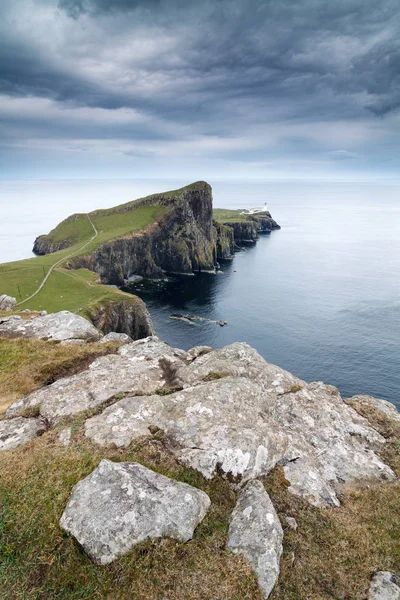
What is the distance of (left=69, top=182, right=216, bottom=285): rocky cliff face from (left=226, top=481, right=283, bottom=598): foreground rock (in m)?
121

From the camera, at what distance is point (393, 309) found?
337 ft

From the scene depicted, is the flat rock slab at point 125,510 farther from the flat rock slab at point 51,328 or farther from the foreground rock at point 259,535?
the flat rock slab at point 51,328

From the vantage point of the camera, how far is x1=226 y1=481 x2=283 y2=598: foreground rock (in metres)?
10.2

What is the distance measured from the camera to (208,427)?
1498 centimetres

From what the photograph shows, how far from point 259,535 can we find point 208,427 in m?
4.77

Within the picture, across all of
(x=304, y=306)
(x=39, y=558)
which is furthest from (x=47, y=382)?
(x=304, y=306)

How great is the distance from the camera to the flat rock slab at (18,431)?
14.9 m

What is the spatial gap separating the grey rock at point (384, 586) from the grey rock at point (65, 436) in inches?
495

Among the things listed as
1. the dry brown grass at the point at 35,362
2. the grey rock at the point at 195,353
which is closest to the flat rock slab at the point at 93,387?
the dry brown grass at the point at 35,362

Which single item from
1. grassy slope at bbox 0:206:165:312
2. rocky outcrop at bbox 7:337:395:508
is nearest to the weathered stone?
rocky outcrop at bbox 7:337:395:508

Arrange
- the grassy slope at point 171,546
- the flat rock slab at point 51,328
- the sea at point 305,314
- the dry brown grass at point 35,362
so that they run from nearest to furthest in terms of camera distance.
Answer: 1. the grassy slope at point 171,546
2. the dry brown grass at point 35,362
3. the flat rock slab at point 51,328
4. the sea at point 305,314

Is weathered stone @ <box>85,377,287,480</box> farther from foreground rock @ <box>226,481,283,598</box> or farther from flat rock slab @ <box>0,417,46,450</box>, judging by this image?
flat rock slab @ <box>0,417,46,450</box>

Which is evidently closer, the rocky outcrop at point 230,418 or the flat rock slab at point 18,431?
the rocky outcrop at point 230,418

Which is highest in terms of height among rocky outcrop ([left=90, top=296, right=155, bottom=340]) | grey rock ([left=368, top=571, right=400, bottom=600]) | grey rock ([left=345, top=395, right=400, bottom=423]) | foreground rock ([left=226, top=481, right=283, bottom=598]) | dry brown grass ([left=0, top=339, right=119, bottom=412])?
dry brown grass ([left=0, top=339, right=119, bottom=412])
